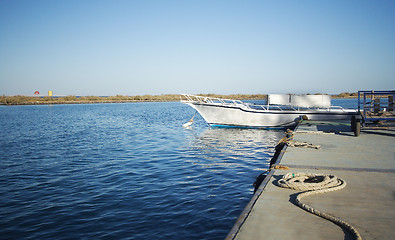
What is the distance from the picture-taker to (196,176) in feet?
37.8

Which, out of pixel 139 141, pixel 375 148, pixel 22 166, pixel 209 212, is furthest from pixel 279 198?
pixel 139 141

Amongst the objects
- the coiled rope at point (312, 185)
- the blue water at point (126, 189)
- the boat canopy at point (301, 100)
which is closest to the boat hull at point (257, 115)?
the boat canopy at point (301, 100)

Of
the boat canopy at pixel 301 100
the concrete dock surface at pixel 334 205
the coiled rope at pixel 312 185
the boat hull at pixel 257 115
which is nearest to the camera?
the concrete dock surface at pixel 334 205

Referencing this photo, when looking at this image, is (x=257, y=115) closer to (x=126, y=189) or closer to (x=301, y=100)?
(x=301, y=100)

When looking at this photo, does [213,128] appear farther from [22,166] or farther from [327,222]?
[327,222]

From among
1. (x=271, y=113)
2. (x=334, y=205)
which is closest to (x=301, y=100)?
(x=271, y=113)

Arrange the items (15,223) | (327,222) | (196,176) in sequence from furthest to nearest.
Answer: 1. (196,176)
2. (15,223)
3. (327,222)

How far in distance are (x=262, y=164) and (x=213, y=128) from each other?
47.5 feet

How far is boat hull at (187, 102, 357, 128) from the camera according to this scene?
24828mm

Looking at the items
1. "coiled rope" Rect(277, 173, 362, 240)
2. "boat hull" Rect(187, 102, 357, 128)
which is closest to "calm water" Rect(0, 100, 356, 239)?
"coiled rope" Rect(277, 173, 362, 240)

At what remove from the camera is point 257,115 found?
25547 millimetres

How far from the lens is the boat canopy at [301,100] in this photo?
2572 cm

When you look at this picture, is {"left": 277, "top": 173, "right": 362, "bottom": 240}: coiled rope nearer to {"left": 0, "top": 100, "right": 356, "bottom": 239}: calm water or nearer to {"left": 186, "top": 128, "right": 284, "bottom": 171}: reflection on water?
{"left": 0, "top": 100, "right": 356, "bottom": 239}: calm water

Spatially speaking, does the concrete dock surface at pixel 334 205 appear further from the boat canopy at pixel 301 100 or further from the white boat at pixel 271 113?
the boat canopy at pixel 301 100
